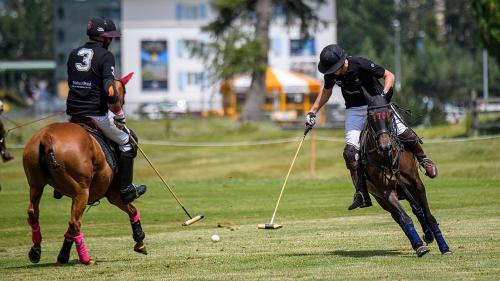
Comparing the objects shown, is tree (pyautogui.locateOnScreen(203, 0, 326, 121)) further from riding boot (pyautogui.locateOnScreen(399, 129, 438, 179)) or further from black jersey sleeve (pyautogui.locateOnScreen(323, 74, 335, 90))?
riding boot (pyautogui.locateOnScreen(399, 129, 438, 179))

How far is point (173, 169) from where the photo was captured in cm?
3894

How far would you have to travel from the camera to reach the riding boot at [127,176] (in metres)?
14.4

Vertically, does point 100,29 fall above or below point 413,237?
above

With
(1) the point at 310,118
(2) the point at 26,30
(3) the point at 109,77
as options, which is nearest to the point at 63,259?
(3) the point at 109,77

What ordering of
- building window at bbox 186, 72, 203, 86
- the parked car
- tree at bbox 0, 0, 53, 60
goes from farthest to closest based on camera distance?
tree at bbox 0, 0, 53, 60 < building window at bbox 186, 72, 203, 86 < the parked car

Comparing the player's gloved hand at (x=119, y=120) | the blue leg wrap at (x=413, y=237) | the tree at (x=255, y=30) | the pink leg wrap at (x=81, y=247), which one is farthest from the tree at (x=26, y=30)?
the blue leg wrap at (x=413, y=237)

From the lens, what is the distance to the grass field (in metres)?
12.7

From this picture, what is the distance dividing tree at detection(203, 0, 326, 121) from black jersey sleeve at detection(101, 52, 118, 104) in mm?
41184

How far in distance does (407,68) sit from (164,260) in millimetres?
100420

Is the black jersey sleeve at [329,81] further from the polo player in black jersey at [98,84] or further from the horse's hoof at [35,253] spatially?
the horse's hoof at [35,253]

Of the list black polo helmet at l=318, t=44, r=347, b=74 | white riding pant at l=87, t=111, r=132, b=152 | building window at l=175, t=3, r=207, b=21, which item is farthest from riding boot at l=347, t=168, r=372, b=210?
building window at l=175, t=3, r=207, b=21

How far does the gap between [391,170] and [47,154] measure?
4.06 metres

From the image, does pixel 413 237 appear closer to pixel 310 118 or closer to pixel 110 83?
pixel 310 118

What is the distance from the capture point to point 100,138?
1409cm
